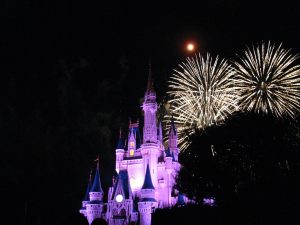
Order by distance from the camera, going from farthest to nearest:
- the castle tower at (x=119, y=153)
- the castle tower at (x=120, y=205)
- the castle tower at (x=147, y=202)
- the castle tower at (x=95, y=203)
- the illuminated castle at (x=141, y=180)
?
the castle tower at (x=119, y=153) < the castle tower at (x=95, y=203) < the illuminated castle at (x=141, y=180) < the castle tower at (x=120, y=205) < the castle tower at (x=147, y=202)

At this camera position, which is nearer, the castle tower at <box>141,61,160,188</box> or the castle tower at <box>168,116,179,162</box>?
the castle tower at <box>141,61,160,188</box>

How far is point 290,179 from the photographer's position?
45469 millimetres

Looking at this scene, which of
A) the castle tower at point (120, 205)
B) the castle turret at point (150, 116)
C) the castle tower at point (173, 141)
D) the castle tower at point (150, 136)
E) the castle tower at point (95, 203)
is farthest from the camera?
the castle tower at point (173, 141)

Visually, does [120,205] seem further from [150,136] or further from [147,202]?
[150,136]

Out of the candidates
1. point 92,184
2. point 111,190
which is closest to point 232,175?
point 111,190

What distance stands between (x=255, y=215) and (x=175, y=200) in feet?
151

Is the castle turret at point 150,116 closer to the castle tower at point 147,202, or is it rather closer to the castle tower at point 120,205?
the castle tower at point 147,202

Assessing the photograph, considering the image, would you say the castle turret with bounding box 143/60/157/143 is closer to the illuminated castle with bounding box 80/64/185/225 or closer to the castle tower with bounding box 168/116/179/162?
the illuminated castle with bounding box 80/64/185/225

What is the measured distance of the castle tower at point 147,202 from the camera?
82.9m

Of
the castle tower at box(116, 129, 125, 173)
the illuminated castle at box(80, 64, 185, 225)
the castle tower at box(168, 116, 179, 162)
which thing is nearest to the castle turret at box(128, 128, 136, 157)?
the illuminated castle at box(80, 64, 185, 225)

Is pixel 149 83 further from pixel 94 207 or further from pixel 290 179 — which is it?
pixel 290 179

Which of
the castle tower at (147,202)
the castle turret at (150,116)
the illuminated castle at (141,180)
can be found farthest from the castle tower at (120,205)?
the castle turret at (150,116)

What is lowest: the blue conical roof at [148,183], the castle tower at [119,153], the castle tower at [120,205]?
the castle tower at [120,205]

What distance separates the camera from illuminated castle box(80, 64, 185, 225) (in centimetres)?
8394
